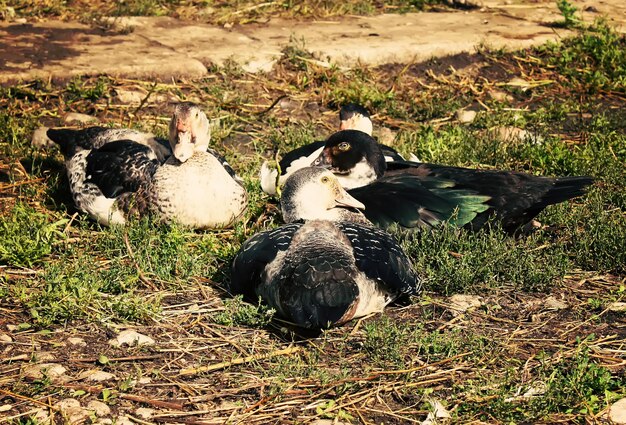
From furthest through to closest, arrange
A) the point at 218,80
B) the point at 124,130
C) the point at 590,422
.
Result: the point at 218,80 < the point at 124,130 < the point at 590,422

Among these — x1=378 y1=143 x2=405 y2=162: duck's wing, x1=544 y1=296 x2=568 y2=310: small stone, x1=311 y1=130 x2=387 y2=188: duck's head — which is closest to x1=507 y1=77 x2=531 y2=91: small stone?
x1=378 y1=143 x2=405 y2=162: duck's wing

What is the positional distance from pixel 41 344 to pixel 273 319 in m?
1.24

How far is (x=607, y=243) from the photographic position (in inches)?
251

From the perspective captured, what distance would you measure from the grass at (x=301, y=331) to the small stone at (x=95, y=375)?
4cm

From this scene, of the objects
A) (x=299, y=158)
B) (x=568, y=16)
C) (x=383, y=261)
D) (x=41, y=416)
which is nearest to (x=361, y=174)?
(x=299, y=158)

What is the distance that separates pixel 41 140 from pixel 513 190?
3.90 m

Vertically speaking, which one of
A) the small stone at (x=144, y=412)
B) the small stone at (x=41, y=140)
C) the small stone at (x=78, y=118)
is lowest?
the small stone at (x=144, y=412)

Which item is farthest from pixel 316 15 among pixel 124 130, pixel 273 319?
pixel 273 319

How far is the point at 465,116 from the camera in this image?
9.38 meters

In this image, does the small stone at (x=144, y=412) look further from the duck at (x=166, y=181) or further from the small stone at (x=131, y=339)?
the duck at (x=166, y=181)

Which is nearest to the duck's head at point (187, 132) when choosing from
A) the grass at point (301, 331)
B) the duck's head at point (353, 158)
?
the grass at point (301, 331)

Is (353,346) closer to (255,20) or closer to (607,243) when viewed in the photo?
(607,243)

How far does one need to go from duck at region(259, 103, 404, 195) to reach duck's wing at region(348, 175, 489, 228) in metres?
0.94

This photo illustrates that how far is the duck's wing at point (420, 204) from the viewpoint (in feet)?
21.4
